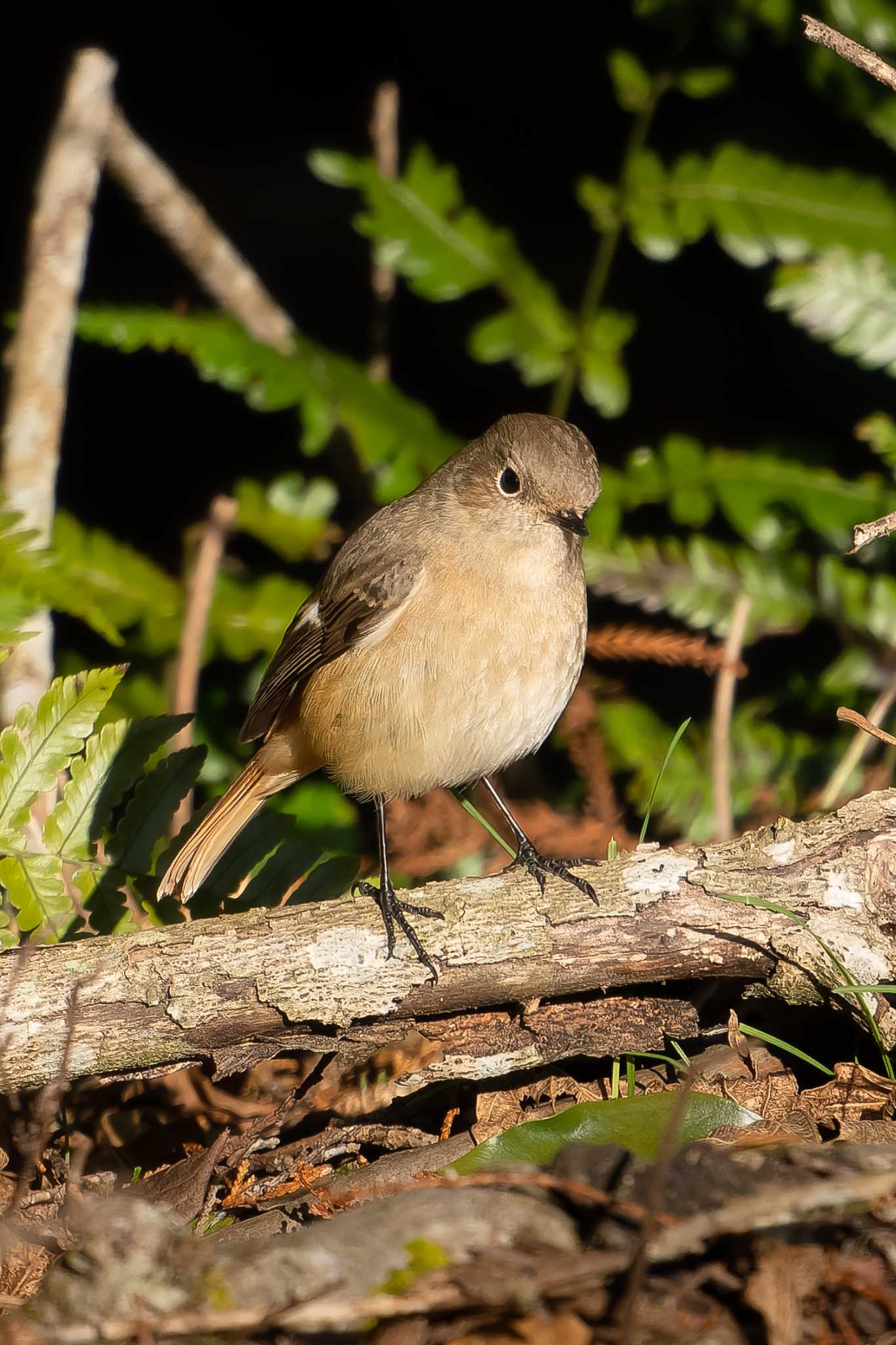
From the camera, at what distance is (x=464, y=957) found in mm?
3334

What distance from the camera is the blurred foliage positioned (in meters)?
5.05

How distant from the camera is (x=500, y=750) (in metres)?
4.29

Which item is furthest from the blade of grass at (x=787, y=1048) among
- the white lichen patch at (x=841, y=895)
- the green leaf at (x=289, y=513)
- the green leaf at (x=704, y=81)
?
the green leaf at (x=704, y=81)

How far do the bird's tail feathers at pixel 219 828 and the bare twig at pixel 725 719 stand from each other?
5.48 ft

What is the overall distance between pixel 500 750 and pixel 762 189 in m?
2.66

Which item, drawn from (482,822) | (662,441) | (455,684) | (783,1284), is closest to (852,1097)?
(783,1284)

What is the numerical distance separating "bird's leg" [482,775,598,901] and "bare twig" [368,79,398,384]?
222cm

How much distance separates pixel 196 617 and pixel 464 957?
2.39 meters

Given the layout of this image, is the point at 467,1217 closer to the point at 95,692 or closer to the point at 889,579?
the point at 95,692

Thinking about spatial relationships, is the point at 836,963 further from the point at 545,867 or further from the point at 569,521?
the point at 569,521

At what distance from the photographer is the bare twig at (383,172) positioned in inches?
232

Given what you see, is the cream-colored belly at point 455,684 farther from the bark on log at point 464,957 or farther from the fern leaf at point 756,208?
the fern leaf at point 756,208

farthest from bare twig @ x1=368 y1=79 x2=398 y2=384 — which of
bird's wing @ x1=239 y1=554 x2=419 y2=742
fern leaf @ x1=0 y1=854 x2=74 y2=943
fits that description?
Result: fern leaf @ x1=0 y1=854 x2=74 y2=943

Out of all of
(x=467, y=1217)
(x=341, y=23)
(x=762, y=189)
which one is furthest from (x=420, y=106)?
(x=467, y=1217)
